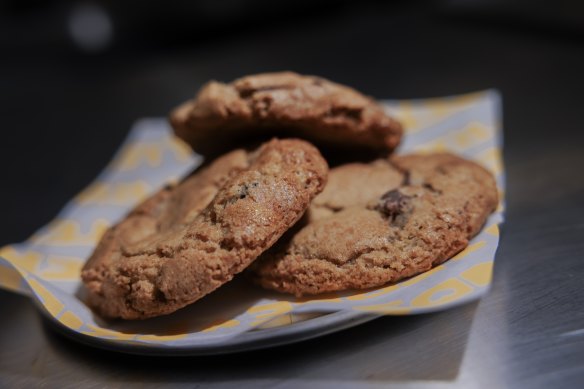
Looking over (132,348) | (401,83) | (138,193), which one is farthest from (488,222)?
(401,83)

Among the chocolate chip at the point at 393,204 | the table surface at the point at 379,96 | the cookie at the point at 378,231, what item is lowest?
the table surface at the point at 379,96

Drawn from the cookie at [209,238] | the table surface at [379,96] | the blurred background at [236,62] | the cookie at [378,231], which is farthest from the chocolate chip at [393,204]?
the blurred background at [236,62]

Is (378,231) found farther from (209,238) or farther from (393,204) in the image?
(209,238)

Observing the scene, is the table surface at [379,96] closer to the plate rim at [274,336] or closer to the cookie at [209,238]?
the plate rim at [274,336]

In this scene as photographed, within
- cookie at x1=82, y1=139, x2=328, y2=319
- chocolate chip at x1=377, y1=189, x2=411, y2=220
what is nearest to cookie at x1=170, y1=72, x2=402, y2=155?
cookie at x1=82, y1=139, x2=328, y2=319

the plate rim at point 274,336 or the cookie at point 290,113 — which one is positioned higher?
the cookie at point 290,113

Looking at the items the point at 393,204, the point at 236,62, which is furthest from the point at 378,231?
the point at 236,62

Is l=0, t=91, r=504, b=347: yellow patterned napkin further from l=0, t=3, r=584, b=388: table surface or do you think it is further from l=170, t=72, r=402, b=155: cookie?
l=170, t=72, r=402, b=155: cookie
